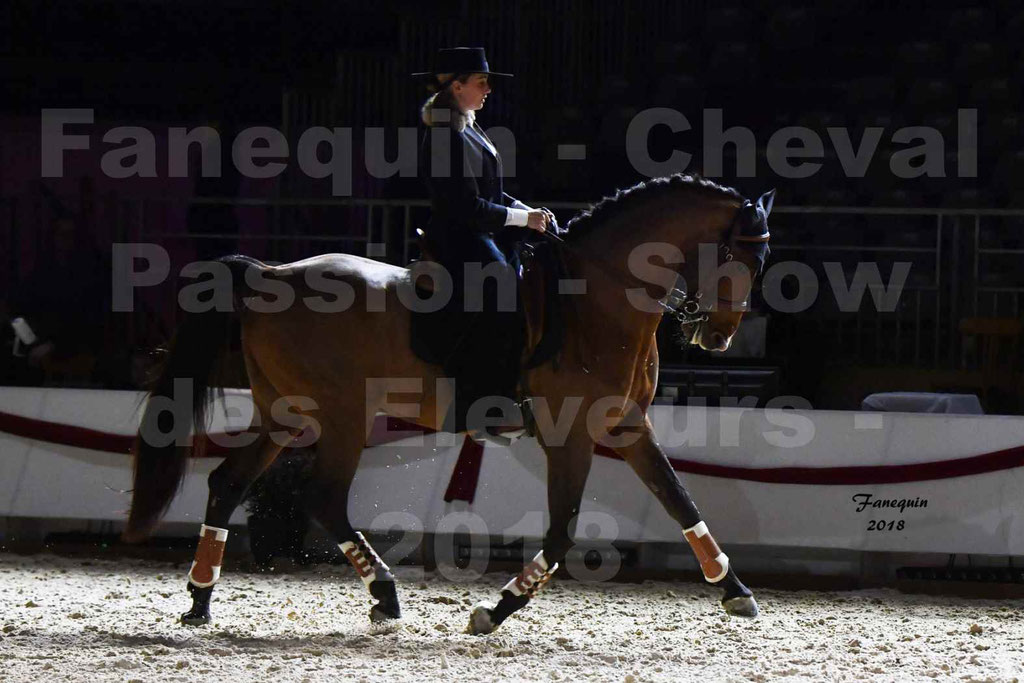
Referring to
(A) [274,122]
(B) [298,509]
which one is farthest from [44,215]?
(B) [298,509]

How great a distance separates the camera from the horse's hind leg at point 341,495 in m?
4.50

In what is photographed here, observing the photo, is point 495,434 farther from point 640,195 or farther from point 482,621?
point 640,195

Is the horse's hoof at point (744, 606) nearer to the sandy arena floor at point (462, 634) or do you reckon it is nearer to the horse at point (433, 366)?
the horse at point (433, 366)

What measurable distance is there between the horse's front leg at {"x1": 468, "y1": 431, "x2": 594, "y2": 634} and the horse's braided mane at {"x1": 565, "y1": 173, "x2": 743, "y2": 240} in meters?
0.81

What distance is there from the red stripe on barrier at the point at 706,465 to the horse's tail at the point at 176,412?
69.8 inches

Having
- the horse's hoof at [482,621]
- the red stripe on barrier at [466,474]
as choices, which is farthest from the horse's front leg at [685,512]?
the red stripe on barrier at [466,474]

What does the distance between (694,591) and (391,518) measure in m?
1.57

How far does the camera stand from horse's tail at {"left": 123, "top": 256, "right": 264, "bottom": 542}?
4.59m

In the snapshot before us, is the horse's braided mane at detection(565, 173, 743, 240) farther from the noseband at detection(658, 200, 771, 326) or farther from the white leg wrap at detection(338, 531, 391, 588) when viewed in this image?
the white leg wrap at detection(338, 531, 391, 588)

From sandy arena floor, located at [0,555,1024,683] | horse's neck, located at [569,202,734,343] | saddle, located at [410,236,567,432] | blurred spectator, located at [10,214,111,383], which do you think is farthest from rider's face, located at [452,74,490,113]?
blurred spectator, located at [10,214,111,383]

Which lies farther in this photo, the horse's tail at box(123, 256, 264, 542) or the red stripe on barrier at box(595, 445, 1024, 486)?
the red stripe on barrier at box(595, 445, 1024, 486)

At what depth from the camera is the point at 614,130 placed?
10.4 meters

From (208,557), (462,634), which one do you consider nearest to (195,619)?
(208,557)

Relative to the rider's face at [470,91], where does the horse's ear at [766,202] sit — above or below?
below
